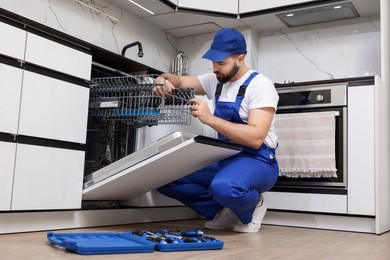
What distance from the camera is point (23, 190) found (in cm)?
186

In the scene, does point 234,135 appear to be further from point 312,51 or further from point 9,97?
point 312,51

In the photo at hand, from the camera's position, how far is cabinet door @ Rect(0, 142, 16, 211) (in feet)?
5.82

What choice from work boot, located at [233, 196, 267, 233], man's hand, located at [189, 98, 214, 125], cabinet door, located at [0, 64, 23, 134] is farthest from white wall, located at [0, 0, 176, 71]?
work boot, located at [233, 196, 267, 233]

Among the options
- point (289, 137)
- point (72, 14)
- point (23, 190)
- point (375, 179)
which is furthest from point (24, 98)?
point (375, 179)

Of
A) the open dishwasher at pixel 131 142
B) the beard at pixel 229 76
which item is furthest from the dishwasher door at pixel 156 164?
the beard at pixel 229 76

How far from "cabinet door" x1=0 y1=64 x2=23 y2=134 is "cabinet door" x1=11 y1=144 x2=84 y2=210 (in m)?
0.10

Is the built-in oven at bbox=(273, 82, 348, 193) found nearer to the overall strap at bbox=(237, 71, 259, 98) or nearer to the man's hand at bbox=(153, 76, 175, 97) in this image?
the overall strap at bbox=(237, 71, 259, 98)

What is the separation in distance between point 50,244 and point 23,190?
325 millimetres

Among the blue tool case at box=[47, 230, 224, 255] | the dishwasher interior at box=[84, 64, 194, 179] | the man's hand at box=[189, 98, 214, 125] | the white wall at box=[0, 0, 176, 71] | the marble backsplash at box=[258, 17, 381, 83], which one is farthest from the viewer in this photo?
the marble backsplash at box=[258, 17, 381, 83]

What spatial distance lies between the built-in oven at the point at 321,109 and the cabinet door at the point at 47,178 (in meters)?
1.35

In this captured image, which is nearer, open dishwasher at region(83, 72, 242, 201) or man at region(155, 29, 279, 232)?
open dishwasher at region(83, 72, 242, 201)

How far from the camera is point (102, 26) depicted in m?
2.98

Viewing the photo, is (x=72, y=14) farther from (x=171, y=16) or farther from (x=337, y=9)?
(x=337, y=9)

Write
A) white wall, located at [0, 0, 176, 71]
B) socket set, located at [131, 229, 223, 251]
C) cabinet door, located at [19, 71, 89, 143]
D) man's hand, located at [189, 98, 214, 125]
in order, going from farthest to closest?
white wall, located at [0, 0, 176, 71], man's hand, located at [189, 98, 214, 125], cabinet door, located at [19, 71, 89, 143], socket set, located at [131, 229, 223, 251]
